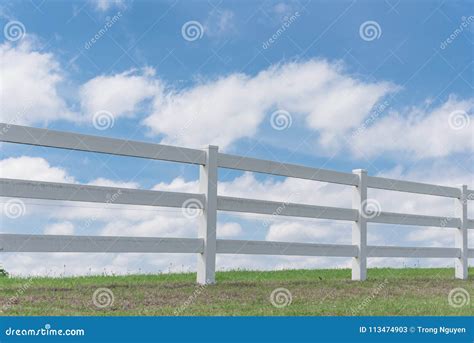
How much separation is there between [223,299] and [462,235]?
26.6 ft

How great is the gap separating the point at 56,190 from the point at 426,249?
8329mm

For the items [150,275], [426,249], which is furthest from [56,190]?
[426,249]

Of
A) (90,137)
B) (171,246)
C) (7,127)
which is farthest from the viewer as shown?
(171,246)

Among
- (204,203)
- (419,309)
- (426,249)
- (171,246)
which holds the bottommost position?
(419,309)

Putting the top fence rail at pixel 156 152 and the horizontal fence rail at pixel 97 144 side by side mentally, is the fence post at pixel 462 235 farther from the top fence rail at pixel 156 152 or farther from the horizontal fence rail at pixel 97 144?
the horizontal fence rail at pixel 97 144

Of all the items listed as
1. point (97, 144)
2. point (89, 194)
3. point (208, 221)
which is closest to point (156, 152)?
point (97, 144)

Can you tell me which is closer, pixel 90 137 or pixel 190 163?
pixel 90 137

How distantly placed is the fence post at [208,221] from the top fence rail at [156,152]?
0.45ft

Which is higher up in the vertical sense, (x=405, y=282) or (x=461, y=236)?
(x=461, y=236)

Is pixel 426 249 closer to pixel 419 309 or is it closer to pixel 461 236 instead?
pixel 461 236

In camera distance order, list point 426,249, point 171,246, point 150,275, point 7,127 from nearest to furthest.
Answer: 1. point 7,127
2. point 171,246
3. point 150,275
4. point 426,249

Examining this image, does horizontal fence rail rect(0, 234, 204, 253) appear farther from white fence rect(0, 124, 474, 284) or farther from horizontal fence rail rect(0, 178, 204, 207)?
horizontal fence rail rect(0, 178, 204, 207)

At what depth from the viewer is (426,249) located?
12789 millimetres

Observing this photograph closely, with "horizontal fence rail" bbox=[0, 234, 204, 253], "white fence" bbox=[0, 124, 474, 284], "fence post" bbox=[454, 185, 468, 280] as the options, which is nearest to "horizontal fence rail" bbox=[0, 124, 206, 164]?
"white fence" bbox=[0, 124, 474, 284]
